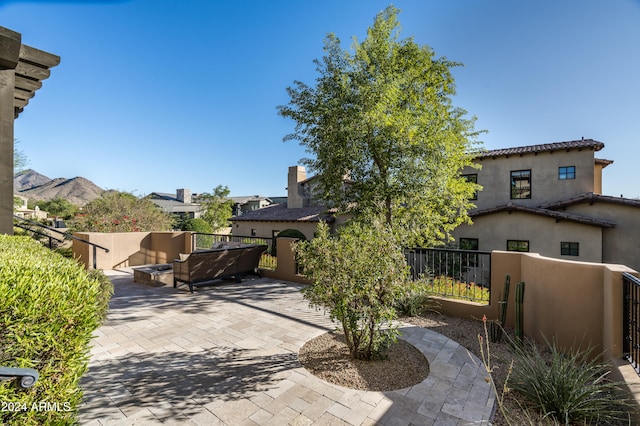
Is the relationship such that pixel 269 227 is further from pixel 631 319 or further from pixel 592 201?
Result: pixel 631 319

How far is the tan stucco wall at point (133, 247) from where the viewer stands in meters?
10.6

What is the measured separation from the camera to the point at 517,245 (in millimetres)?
13555

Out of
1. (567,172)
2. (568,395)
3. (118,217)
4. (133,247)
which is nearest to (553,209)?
(567,172)

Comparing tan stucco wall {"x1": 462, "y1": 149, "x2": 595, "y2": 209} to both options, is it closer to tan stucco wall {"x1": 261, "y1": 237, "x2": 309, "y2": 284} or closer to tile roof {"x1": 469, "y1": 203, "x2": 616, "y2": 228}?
tile roof {"x1": 469, "y1": 203, "x2": 616, "y2": 228}

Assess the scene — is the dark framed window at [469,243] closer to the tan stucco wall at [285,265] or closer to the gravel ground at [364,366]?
the tan stucco wall at [285,265]

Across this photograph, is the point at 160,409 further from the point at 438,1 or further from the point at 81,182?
the point at 81,182

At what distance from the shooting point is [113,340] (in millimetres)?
4613

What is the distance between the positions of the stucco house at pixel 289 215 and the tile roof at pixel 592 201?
41.4 feet

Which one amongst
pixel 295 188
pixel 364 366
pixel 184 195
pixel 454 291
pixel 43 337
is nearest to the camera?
pixel 43 337

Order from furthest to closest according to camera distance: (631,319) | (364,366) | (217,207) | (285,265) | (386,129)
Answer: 1. (217,207)
2. (285,265)
3. (386,129)
4. (364,366)
5. (631,319)

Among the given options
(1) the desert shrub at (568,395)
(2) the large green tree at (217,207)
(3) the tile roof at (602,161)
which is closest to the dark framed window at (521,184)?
(3) the tile roof at (602,161)

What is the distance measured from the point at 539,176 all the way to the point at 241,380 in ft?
57.6

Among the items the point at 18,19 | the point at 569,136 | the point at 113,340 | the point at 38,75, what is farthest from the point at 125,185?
the point at 569,136

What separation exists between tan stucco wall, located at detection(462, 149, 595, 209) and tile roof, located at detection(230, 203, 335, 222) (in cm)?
930
